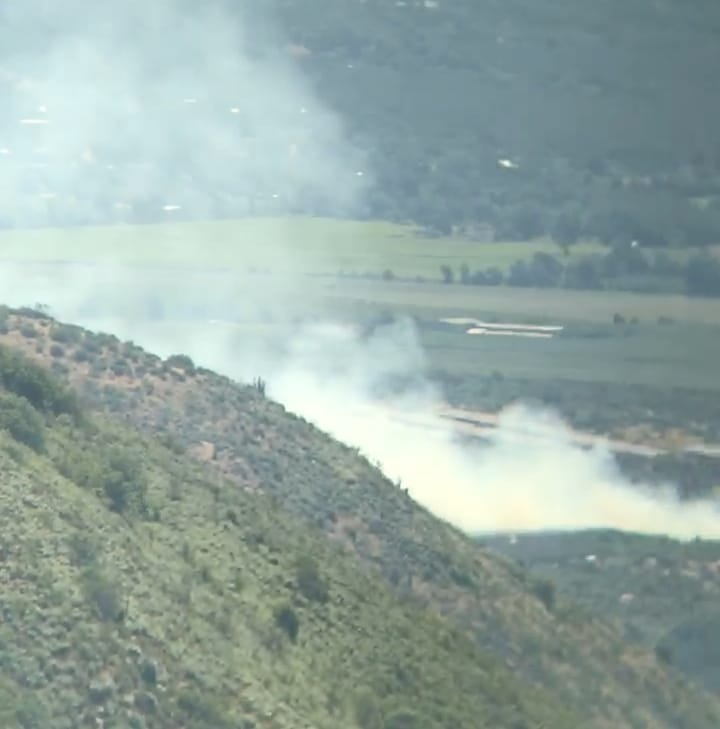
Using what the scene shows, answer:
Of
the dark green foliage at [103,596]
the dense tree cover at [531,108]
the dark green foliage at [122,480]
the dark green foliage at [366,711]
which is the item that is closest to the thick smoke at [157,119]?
the dense tree cover at [531,108]

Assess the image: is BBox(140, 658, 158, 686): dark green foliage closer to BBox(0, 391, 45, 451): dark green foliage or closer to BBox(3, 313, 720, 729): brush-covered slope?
BBox(0, 391, 45, 451): dark green foliage

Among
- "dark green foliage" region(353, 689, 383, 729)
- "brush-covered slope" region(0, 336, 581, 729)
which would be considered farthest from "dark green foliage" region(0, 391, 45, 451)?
"dark green foliage" region(353, 689, 383, 729)

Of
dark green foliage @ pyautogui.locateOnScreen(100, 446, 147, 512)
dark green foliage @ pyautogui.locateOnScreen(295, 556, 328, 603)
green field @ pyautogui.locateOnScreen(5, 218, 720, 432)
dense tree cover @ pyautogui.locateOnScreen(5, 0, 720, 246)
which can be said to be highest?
dense tree cover @ pyautogui.locateOnScreen(5, 0, 720, 246)

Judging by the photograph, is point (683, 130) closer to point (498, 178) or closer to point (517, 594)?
point (498, 178)

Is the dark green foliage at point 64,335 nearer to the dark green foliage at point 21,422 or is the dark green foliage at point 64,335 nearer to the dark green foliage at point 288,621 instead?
the dark green foliage at point 21,422

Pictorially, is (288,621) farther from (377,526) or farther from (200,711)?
(377,526)

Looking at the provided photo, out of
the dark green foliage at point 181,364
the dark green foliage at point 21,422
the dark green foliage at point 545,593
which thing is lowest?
the dark green foliage at point 545,593

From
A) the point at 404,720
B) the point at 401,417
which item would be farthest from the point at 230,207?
the point at 404,720
